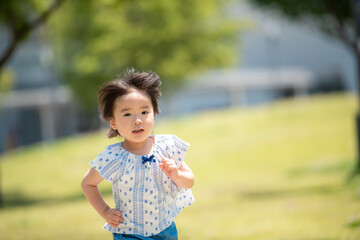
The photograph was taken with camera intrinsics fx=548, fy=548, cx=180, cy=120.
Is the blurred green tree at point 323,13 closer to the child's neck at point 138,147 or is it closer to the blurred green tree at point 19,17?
the blurred green tree at point 19,17

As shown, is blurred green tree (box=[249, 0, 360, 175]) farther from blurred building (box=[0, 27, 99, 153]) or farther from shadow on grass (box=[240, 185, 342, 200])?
blurred building (box=[0, 27, 99, 153])

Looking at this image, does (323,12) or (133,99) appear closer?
(133,99)

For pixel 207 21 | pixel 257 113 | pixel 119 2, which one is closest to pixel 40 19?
pixel 119 2

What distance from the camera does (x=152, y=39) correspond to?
26234 millimetres

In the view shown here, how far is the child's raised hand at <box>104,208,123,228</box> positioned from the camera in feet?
11.2

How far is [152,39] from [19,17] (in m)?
15.1

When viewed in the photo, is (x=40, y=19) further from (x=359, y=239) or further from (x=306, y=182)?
(x=359, y=239)

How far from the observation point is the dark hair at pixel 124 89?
3.52m

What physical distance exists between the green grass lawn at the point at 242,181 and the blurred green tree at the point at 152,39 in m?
3.25

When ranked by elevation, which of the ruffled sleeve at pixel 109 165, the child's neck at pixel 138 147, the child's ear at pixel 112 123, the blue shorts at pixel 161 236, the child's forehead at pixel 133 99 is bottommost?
the blue shorts at pixel 161 236

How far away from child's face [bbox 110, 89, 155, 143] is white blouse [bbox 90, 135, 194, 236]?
0.14m

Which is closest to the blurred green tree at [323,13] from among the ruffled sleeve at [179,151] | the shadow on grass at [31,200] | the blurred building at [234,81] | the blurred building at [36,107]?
the shadow on grass at [31,200]

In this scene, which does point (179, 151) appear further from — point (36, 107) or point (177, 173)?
point (36, 107)

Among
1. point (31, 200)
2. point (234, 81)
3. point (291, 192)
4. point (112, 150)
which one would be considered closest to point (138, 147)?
point (112, 150)
